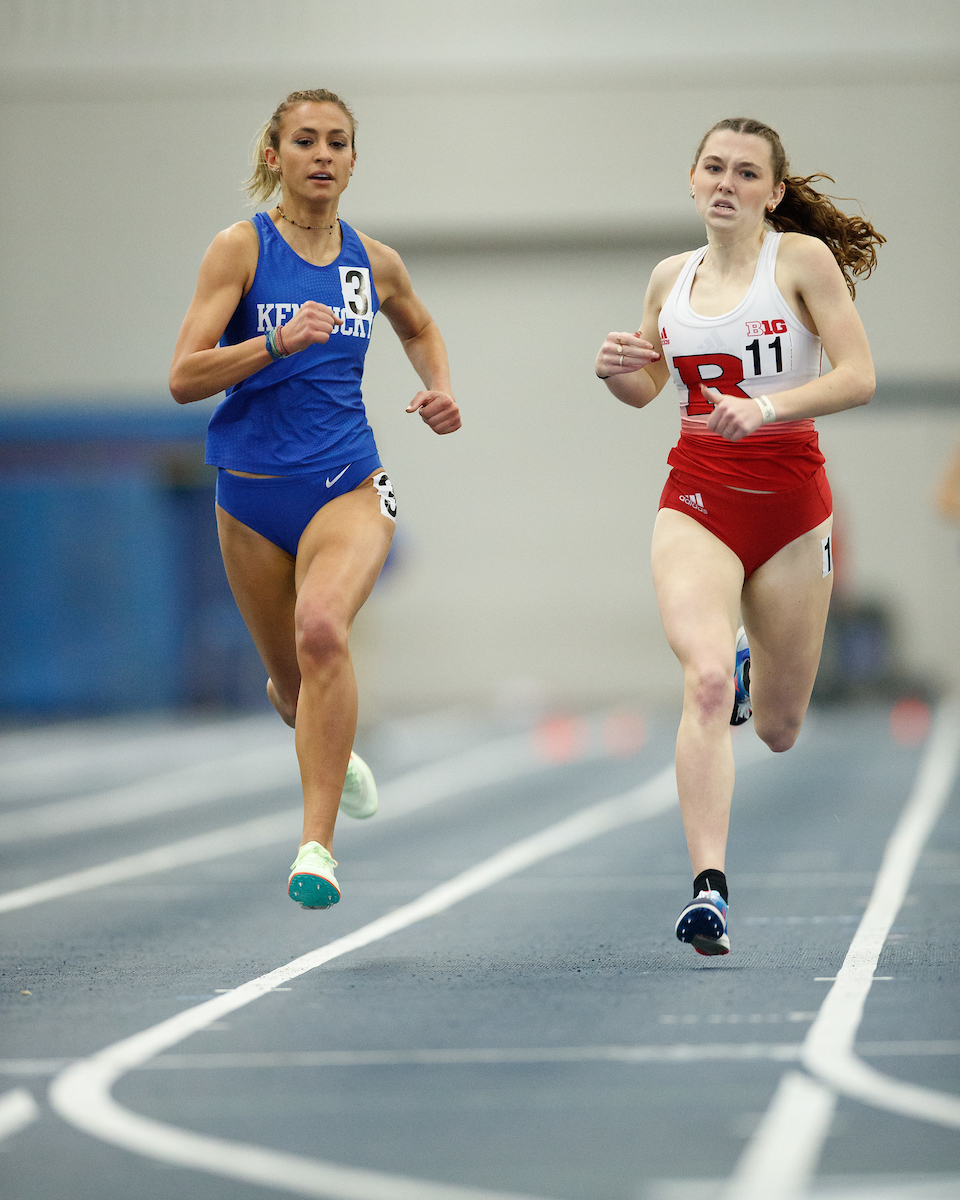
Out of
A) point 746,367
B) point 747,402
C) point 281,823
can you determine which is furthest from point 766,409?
point 281,823

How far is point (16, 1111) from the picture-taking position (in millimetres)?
3012

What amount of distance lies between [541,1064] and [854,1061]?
568 mm

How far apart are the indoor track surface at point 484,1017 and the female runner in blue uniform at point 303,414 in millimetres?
714

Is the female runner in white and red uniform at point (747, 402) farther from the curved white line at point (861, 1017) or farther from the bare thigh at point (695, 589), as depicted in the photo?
the curved white line at point (861, 1017)

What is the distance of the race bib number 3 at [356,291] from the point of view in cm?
491

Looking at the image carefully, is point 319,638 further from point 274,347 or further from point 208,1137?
point 208,1137

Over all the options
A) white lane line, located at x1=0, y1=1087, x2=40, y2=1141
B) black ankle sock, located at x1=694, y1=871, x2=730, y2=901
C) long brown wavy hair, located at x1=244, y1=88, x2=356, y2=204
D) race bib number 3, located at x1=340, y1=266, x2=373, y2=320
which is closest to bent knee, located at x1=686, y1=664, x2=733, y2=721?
black ankle sock, located at x1=694, y1=871, x2=730, y2=901

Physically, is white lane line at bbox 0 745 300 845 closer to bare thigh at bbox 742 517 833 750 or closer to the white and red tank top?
bare thigh at bbox 742 517 833 750

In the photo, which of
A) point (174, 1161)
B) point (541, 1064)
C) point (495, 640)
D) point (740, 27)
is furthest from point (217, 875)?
point (740, 27)

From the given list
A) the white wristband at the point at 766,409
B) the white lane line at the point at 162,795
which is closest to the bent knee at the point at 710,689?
the white wristband at the point at 766,409

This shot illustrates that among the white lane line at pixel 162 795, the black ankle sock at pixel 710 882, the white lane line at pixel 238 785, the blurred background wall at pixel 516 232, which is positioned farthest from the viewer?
the blurred background wall at pixel 516 232

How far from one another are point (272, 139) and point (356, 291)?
0.47 metres

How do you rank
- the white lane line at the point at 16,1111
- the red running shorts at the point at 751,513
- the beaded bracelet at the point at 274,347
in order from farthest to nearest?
the red running shorts at the point at 751,513 < the beaded bracelet at the point at 274,347 < the white lane line at the point at 16,1111

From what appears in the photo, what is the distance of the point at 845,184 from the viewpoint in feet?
69.9
